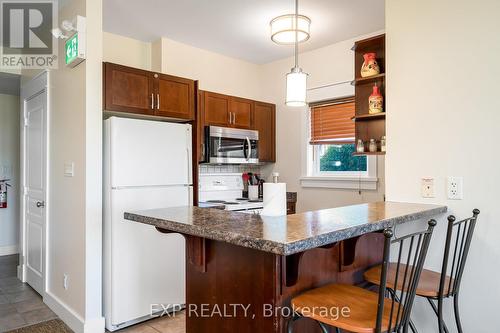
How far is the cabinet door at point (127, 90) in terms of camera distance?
2680 mm

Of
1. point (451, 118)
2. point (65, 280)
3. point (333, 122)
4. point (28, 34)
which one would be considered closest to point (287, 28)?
point (451, 118)

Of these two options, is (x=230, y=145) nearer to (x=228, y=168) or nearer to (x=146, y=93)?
(x=228, y=168)

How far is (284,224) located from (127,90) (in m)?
2.02

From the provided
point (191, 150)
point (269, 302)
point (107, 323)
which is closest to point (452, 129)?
point (269, 302)

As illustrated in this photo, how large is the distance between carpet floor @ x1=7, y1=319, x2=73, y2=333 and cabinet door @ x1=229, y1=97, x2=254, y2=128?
2497 mm

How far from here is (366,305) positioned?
1337 mm

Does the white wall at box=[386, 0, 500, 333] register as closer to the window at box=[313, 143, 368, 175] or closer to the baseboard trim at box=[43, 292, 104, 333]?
the window at box=[313, 143, 368, 175]

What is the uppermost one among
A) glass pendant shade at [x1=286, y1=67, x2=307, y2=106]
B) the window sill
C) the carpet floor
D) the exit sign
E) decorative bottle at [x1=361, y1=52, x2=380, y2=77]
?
the exit sign

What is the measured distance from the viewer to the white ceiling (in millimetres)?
2963

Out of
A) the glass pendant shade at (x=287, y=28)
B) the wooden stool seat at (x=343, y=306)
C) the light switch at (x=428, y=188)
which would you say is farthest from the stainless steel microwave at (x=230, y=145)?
the wooden stool seat at (x=343, y=306)

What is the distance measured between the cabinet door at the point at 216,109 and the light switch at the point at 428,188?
2.35 meters

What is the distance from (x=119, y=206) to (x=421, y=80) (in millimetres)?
2207

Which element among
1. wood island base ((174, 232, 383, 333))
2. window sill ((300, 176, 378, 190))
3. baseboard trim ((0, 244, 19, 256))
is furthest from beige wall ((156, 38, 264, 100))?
baseboard trim ((0, 244, 19, 256))

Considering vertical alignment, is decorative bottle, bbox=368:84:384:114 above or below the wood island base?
above
